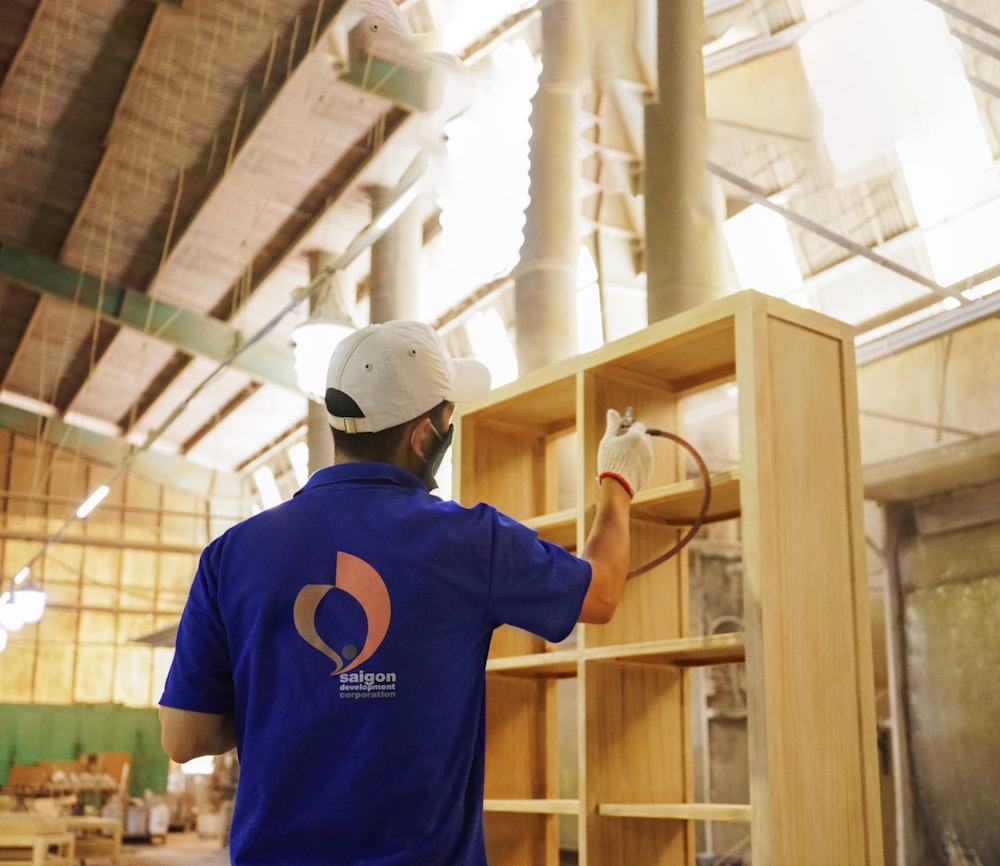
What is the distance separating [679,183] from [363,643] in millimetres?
3911

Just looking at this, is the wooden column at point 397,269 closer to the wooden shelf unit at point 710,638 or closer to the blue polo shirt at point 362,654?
the wooden shelf unit at point 710,638

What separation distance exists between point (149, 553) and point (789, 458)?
2150cm

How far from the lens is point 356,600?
2023 mm

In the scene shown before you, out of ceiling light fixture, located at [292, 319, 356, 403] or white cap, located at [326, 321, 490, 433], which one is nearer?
white cap, located at [326, 321, 490, 433]

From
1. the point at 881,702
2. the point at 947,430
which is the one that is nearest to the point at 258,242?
the point at 947,430

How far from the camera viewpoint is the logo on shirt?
6.58ft

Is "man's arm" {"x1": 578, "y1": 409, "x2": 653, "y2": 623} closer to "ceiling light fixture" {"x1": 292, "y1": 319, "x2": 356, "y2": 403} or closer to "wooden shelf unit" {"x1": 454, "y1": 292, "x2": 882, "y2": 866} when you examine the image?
"wooden shelf unit" {"x1": 454, "y1": 292, "x2": 882, "y2": 866}

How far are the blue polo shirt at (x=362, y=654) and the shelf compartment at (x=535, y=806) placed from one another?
137cm

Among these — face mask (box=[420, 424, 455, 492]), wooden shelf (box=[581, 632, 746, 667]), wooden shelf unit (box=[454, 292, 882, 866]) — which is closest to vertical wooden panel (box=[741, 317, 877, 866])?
wooden shelf unit (box=[454, 292, 882, 866])

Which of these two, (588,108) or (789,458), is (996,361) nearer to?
(588,108)

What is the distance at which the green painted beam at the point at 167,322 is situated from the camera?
13.8 m

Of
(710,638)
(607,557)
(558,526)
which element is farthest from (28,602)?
(607,557)

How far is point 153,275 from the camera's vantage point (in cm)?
1389

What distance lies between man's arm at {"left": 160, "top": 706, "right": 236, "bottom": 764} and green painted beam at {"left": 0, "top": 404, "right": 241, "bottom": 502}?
18443 millimetres
